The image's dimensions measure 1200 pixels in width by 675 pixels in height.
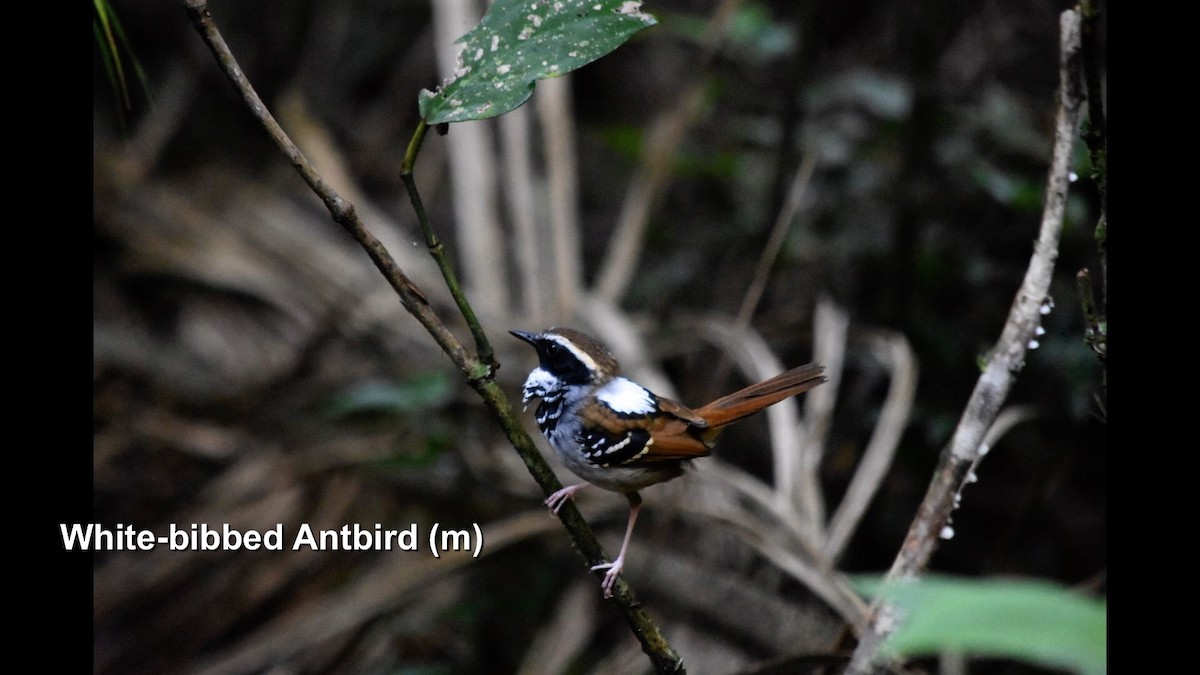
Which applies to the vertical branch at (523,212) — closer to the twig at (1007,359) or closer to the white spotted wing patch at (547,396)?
the white spotted wing patch at (547,396)

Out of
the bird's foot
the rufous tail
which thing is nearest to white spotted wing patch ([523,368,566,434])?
the rufous tail

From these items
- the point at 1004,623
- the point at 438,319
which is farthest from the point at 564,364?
the point at 1004,623

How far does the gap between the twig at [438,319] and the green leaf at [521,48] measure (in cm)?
8

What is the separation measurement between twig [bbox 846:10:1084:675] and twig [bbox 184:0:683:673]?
0.36m

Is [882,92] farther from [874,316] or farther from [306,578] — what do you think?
[306,578]

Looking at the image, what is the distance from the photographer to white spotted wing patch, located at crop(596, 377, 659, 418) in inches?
82.4

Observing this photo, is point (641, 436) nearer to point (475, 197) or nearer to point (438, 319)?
point (438, 319)

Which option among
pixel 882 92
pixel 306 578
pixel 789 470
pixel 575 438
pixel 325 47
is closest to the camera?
pixel 575 438

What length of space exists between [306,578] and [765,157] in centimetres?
305

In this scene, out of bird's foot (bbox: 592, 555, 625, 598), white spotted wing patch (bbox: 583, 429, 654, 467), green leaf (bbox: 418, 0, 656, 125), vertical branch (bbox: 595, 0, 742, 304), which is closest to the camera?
green leaf (bbox: 418, 0, 656, 125)

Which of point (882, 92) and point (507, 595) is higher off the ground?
point (882, 92)

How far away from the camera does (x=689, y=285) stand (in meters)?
5.14

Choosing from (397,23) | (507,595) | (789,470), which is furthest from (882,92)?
(397,23)

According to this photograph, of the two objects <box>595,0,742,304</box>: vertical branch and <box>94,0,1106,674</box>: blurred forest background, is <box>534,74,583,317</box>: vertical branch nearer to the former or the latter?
<box>94,0,1106,674</box>: blurred forest background
